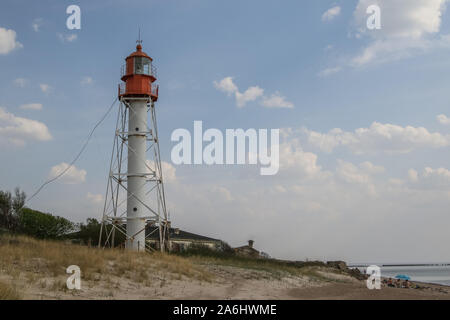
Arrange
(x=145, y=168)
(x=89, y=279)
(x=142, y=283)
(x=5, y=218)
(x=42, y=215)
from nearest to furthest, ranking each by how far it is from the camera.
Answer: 1. (x=89, y=279)
2. (x=142, y=283)
3. (x=145, y=168)
4. (x=5, y=218)
5. (x=42, y=215)

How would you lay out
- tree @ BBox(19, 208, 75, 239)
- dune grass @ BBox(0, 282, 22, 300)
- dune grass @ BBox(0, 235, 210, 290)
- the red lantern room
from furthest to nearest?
tree @ BBox(19, 208, 75, 239) < the red lantern room < dune grass @ BBox(0, 235, 210, 290) < dune grass @ BBox(0, 282, 22, 300)

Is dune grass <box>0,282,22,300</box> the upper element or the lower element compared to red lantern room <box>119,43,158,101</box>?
lower

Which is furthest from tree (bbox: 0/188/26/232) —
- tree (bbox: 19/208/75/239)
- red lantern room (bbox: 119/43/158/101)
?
red lantern room (bbox: 119/43/158/101)

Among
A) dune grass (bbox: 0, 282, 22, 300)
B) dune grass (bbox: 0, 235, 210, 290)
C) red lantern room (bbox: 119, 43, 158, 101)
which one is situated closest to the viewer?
dune grass (bbox: 0, 282, 22, 300)

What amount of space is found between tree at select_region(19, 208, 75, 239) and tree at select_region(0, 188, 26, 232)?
2840mm

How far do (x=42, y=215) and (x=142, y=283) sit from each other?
37.7 metres

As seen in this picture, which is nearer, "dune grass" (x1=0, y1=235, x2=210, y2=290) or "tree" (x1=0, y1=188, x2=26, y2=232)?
"dune grass" (x1=0, y1=235, x2=210, y2=290)

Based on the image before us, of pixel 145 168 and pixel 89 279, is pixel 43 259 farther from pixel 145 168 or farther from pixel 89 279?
pixel 145 168

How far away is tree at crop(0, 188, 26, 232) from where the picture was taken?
123ft

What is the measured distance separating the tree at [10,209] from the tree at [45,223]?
9.32 ft

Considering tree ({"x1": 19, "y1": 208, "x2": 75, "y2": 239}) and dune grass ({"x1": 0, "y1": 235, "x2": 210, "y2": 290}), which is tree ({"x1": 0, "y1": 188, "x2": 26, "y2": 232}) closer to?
tree ({"x1": 19, "y1": 208, "x2": 75, "y2": 239})
